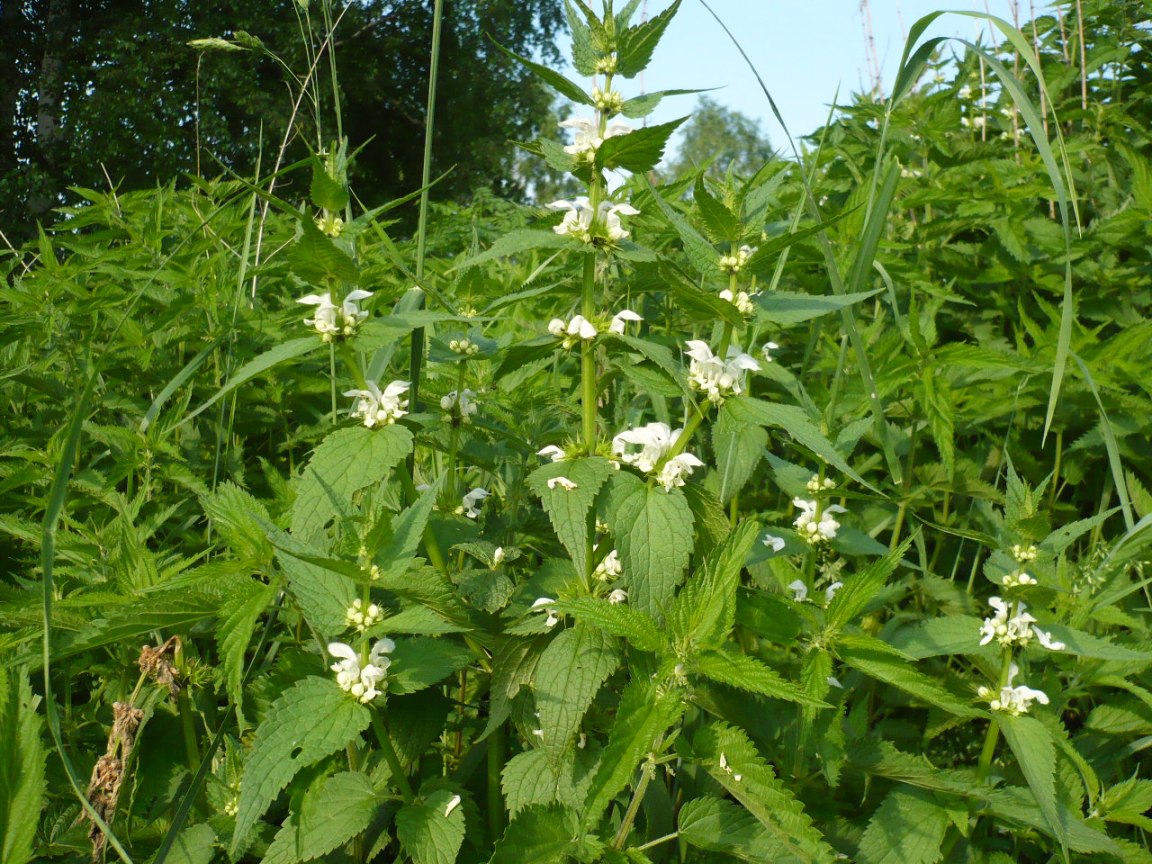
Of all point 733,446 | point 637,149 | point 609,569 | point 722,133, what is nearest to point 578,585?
point 609,569

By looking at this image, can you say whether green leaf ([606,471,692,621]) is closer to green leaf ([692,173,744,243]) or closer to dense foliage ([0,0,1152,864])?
dense foliage ([0,0,1152,864])

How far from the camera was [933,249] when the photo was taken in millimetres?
3008

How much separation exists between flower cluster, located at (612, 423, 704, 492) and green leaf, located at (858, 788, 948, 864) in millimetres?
647

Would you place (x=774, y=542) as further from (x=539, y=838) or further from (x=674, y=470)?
(x=539, y=838)

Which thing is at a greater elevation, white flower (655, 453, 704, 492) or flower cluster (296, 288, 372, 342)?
flower cluster (296, 288, 372, 342)

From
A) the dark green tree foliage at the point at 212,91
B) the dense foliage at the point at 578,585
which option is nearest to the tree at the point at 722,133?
the dark green tree foliage at the point at 212,91

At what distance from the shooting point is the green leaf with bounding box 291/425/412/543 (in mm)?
1192

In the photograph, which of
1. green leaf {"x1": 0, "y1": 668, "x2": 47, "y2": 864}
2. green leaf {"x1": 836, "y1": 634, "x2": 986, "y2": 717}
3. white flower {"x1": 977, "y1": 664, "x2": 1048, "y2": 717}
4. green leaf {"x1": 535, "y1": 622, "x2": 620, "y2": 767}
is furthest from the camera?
white flower {"x1": 977, "y1": 664, "x2": 1048, "y2": 717}

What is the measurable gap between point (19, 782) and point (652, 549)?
31.0 inches

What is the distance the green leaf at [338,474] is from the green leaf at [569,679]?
1.14 ft

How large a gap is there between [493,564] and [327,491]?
1.30ft

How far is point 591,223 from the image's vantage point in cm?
134

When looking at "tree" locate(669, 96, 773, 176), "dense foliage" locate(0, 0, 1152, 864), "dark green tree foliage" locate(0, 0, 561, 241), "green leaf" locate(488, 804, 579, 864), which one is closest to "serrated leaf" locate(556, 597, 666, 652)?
"dense foliage" locate(0, 0, 1152, 864)

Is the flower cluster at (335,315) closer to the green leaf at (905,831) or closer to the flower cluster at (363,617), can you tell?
the flower cluster at (363,617)
